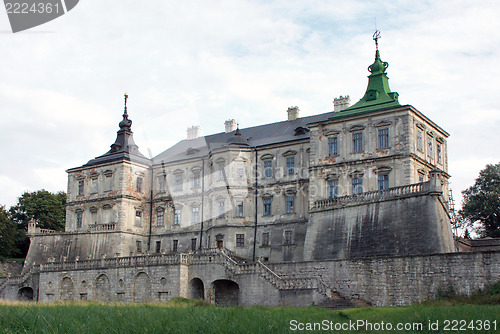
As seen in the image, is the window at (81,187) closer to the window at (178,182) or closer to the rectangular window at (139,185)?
the rectangular window at (139,185)

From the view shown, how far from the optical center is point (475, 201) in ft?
181

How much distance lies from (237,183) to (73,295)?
1505 centimetres

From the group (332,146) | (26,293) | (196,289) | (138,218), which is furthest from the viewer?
(138,218)

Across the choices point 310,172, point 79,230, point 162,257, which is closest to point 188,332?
point 162,257

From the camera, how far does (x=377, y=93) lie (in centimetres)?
4538

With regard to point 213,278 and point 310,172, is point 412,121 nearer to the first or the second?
point 310,172

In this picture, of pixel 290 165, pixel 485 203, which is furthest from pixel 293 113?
pixel 485 203

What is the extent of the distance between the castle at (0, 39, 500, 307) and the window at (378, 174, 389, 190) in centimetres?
10

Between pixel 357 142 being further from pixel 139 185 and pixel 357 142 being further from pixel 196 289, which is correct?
pixel 139 185

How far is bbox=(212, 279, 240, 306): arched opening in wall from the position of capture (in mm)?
40969

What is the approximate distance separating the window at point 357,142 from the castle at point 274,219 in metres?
0.07

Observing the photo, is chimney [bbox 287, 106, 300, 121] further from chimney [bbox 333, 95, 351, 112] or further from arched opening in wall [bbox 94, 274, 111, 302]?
arched opening in wall [bbox 94, 274, 111, 302]

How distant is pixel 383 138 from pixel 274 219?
1127cm

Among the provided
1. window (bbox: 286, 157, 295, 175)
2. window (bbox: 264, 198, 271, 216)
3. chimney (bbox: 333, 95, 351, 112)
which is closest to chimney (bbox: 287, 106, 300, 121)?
chimney (bbox: 333, 95, 351, 112)
